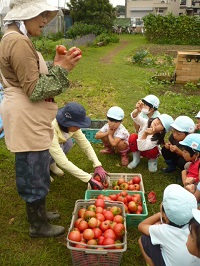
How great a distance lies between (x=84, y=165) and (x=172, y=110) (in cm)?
307

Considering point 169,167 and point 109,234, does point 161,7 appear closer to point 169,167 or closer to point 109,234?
point 169,167

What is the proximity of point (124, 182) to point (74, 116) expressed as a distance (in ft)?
3.54

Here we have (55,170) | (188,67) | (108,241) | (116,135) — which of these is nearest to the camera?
(108,241)

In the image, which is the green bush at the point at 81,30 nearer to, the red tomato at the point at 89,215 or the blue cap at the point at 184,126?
the blue cap at the point at 184,126

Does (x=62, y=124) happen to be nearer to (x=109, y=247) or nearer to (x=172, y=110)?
(x=109, y=247)

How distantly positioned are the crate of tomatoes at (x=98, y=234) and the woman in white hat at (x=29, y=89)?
18.6 inches

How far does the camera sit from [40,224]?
111 inches

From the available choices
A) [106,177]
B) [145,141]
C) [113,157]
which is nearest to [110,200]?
[106,177]

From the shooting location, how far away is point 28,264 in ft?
8.52

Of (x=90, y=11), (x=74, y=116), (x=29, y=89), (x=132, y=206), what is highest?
(x=90, y=11)

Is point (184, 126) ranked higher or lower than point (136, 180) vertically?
higher

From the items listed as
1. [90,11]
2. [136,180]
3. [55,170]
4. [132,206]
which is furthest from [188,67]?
[90,11]

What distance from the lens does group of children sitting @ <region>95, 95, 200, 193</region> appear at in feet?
11.7

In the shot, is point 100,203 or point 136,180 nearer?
point 100,203
